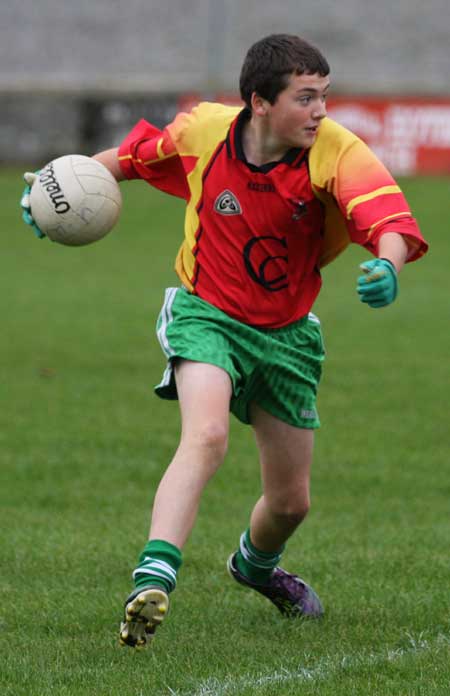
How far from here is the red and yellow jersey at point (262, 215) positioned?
488cm

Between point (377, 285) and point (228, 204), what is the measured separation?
870 millimetres

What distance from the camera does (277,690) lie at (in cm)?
424

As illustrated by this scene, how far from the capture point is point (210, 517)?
7.43 meters

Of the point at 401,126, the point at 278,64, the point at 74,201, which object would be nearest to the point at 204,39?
the point at 401,126

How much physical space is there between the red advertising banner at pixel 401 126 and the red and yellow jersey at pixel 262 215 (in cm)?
2024

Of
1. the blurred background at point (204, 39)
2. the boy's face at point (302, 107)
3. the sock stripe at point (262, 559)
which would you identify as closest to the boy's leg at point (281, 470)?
the sock stripe at point (262, 559)

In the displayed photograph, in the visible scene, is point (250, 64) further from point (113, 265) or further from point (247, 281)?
point (113, 265)

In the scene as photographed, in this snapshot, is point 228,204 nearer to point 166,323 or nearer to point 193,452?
point 166,323

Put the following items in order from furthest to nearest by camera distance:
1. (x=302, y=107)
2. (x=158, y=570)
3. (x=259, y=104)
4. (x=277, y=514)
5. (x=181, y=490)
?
(x=277, y=514), (x=259, y=104), (x=302, y=107), (x=181, y=490), (x=158, y=570)

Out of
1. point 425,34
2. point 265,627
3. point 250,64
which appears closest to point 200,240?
point 250,64

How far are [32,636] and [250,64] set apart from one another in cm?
216

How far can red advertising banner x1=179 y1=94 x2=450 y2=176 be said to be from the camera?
82.6 ft

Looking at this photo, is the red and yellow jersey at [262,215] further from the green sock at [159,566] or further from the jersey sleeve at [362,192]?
the green sock at [159,566]

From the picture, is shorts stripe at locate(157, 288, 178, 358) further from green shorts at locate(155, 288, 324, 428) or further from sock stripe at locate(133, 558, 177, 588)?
sock stripe at locate(133, 558, 177, 588)
